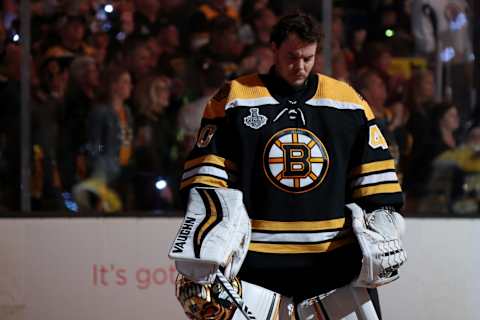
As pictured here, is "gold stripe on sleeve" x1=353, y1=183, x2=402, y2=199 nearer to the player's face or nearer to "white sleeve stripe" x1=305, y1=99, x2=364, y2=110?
"white sleeve stripe" x1=305, y1=99, x2=364, y2=110

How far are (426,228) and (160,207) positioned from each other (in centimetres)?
157

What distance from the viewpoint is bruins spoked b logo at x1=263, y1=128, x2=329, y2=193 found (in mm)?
3582

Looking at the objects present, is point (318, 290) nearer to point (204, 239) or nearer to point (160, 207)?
point (204, 239)

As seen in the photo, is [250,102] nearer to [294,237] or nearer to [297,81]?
[297,81]

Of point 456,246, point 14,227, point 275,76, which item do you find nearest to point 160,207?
point 14,227

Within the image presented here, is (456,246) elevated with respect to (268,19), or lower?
lower

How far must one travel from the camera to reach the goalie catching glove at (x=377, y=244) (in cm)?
353

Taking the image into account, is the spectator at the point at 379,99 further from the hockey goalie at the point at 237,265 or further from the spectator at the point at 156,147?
the hockey goalie at the point at 237,265

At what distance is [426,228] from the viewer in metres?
5.90

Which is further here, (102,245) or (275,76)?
(102,245)

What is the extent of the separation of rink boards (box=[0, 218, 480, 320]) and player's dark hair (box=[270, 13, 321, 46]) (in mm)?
2403

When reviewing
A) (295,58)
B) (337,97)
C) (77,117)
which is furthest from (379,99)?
(295,58)

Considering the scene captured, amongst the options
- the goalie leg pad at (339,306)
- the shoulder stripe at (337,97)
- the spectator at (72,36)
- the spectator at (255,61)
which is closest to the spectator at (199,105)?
the spectator at (255,61)

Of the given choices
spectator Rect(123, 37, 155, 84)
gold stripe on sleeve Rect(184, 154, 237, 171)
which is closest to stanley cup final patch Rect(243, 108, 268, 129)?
gold stripe on sleeve Rect(184, 154, 237, 171)
